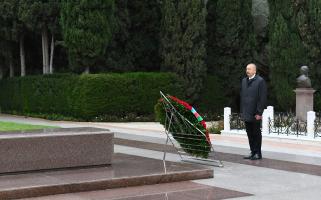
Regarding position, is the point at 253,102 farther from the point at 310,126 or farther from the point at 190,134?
the point at 310,126

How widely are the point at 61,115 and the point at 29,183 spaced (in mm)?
20817

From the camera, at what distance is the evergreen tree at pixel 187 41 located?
27938 mm

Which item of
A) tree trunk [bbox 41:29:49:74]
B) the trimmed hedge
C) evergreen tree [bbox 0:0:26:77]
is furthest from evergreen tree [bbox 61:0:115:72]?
evergreen tree [bbox 0:0:26:77]

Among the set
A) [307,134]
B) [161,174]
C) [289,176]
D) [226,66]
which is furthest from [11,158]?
[226,66]

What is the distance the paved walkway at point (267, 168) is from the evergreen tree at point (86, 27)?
11.5 meters

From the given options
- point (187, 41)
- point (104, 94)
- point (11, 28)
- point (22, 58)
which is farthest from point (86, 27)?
point (22, 58)

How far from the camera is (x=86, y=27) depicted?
26.3 metres

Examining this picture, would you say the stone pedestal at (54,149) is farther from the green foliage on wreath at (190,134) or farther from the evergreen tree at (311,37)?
the evergreen tree at (311,37)

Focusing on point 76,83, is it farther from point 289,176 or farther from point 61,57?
point 289,176

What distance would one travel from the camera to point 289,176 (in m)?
9.02

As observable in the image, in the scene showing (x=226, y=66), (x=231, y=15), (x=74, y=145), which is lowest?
(x=74, y=145)

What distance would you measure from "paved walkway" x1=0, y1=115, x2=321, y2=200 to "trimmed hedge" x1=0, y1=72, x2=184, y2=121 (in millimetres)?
10683

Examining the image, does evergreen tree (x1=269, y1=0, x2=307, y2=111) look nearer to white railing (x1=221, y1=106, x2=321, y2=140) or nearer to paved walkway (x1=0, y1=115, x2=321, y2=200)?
white railing (x1=221, y1=106, x2=321, y2=140)

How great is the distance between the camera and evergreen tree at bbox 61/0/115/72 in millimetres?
26203
